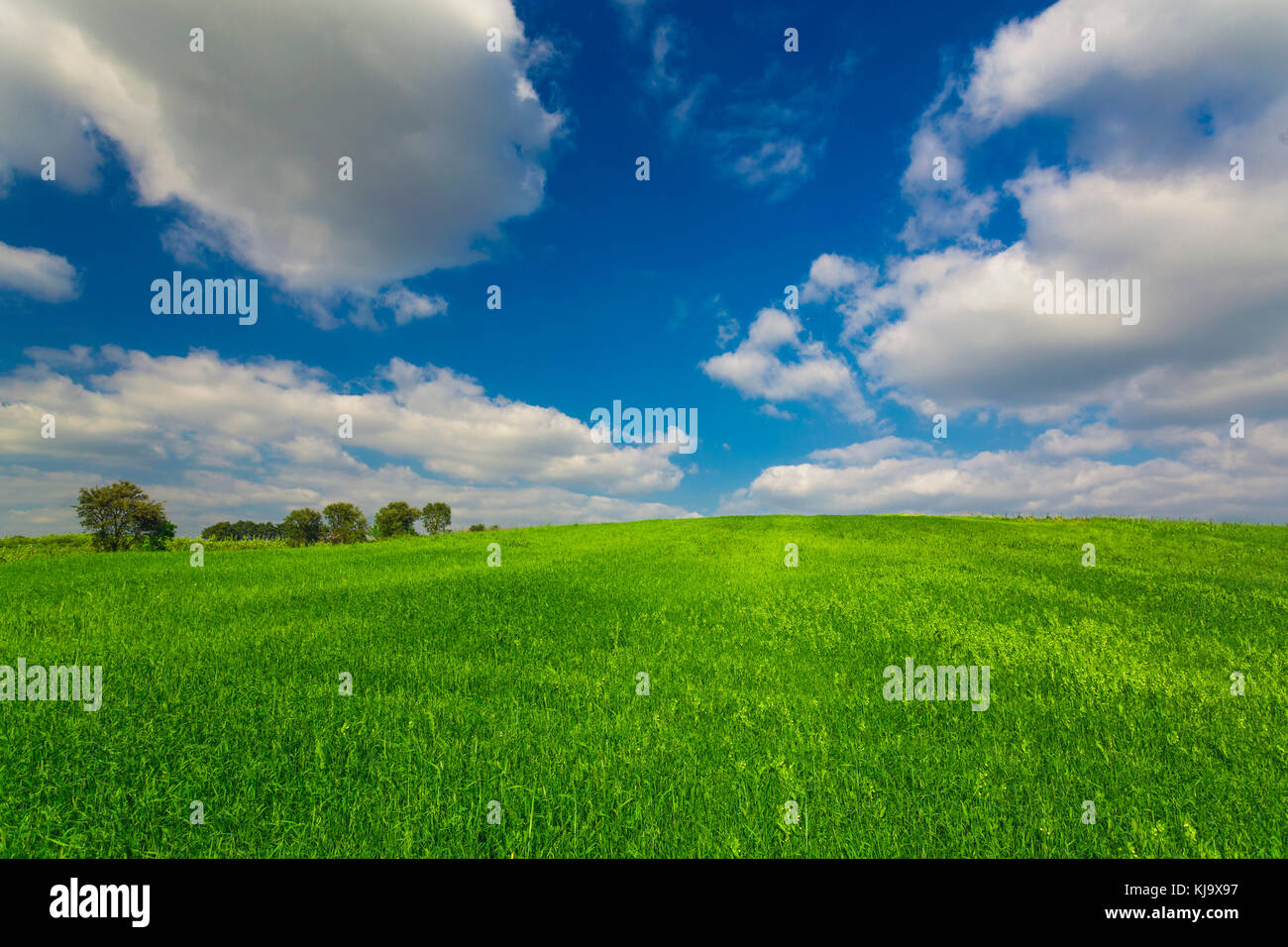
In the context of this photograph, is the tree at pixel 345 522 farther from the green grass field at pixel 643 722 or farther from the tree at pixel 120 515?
the green grass field at pixel 643 722

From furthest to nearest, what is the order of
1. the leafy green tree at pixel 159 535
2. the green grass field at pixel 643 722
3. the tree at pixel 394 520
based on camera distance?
the tree at pixel 394 520
the leafy green tree at pixel 159 535
the green grass field at pixel 643 722

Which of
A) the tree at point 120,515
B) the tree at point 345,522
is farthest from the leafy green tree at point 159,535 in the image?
the tree at point 345,522

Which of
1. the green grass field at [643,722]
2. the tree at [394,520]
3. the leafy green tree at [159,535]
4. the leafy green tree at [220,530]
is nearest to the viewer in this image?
the green grass field at [643,722]

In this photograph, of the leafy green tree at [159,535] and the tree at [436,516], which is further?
the tree at [436,516]

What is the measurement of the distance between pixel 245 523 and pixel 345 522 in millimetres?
57112

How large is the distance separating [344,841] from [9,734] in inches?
247

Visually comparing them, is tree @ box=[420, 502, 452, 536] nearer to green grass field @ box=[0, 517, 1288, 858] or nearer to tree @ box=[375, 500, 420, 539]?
tree @ box=[375, 500, 420, 539]

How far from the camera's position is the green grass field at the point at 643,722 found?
561 cm

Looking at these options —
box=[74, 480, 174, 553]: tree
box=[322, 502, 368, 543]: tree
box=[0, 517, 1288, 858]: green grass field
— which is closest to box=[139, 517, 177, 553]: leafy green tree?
box=[74, 480, 174, 553]: tree

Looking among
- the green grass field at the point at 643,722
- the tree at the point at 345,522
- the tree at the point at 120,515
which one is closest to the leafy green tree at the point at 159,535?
the tree at the point at 120,515

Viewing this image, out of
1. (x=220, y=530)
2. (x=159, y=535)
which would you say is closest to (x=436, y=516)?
(x=159, y=535)

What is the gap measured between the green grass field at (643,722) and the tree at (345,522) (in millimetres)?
82250

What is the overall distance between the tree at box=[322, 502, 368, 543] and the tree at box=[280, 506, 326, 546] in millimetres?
3656

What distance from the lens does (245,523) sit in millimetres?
131000
